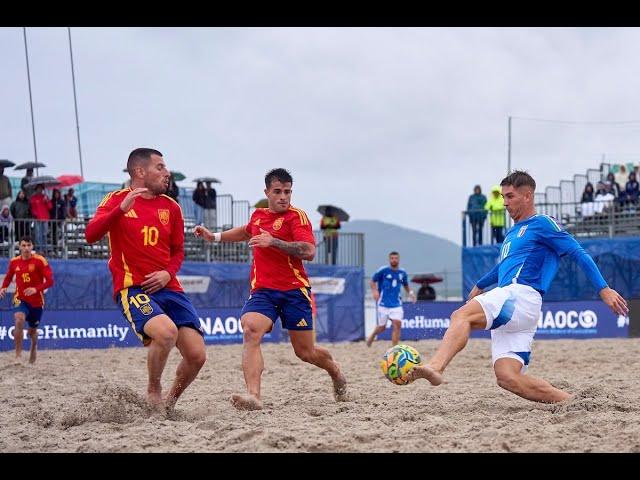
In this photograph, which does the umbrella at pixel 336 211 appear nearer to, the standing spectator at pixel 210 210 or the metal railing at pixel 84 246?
the metal railing at pixel 84 246

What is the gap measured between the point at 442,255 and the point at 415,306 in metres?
163

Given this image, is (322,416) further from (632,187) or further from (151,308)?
(632,187)

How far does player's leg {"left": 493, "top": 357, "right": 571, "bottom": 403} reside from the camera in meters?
6.53

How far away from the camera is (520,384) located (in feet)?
21.4

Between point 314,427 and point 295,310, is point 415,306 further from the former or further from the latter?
point 314,427

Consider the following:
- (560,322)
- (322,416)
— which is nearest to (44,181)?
(560,322)

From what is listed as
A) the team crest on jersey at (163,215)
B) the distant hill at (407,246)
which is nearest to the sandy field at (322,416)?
the team crest on jersey at (163,215)

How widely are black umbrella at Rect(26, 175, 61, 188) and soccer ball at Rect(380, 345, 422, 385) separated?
15223mm

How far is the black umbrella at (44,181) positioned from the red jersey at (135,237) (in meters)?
13.3

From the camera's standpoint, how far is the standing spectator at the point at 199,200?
21.7 m
